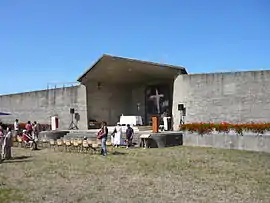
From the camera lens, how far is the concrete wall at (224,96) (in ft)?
60.1

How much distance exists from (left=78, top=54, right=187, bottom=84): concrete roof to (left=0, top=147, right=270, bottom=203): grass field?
34.2ft

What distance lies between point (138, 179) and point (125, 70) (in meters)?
17.3

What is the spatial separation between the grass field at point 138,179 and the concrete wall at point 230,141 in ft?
4.35

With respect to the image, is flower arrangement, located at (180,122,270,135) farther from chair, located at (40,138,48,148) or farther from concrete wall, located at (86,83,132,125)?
concrete wall, located at (86,83,132,125)

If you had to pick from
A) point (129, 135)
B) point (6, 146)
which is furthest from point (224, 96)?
point (6, 146)

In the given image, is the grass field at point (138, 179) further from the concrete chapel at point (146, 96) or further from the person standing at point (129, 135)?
the concrete chapel at point (146, 96)

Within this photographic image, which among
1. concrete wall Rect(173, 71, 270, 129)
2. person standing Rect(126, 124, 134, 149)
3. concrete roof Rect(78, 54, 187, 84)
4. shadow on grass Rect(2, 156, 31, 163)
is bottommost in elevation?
shadow on grass Rect(2, 156, 31, 163)

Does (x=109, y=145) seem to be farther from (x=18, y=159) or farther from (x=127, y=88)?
(x=127, y=88)

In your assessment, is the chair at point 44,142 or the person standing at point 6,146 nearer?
the person standing at point 6,146

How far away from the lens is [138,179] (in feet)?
28.7

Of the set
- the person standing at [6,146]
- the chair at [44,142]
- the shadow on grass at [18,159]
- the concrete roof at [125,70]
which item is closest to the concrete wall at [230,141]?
the concrete roof at [125,70]

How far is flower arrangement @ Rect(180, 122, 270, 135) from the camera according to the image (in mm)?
14969

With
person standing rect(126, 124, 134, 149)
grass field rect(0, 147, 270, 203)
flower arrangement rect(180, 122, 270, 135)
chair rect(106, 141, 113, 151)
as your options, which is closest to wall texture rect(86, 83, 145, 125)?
person standing rect(126, 124, 134, 149)

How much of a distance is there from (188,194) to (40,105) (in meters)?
23.5
